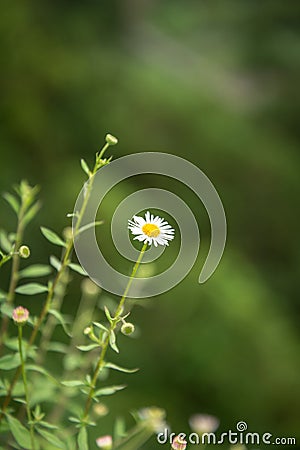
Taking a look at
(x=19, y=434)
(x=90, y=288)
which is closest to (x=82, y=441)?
(x=19, y=434)

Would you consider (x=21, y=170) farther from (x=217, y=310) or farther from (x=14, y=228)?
(x=217, y=310)

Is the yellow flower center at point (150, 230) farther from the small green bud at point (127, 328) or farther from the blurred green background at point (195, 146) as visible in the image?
the blurred green background at point (195, 146)

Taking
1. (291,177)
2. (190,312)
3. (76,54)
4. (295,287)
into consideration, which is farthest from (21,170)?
(291,177)

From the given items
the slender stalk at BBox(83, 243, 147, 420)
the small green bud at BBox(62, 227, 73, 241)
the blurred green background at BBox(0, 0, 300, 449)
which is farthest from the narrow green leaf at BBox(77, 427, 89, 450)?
the blurred green background at BBox(0, 0, 300, 449)

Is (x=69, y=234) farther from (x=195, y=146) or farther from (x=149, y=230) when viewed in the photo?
(x=195, y=146)

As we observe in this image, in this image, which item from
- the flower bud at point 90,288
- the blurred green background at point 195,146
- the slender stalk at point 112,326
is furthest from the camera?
the blurred green background at point 195,146

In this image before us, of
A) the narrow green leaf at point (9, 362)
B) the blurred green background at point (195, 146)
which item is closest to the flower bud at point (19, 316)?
the narrow green leaf at point (9, 362)
